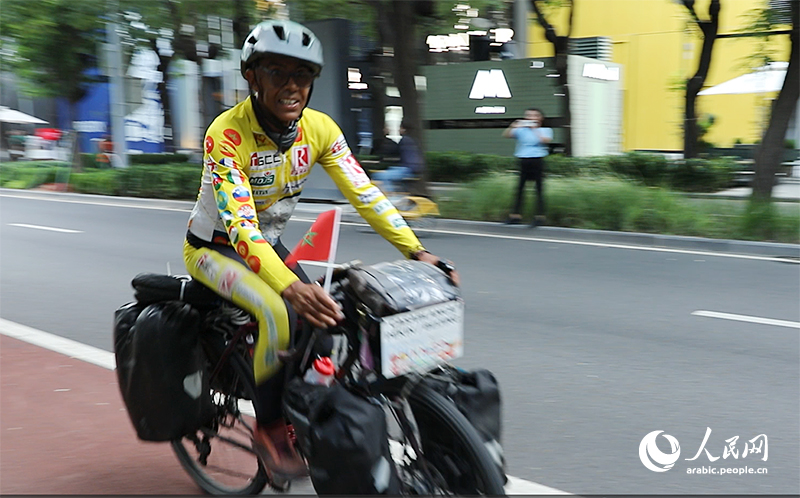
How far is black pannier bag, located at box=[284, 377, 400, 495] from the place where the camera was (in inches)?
97.8

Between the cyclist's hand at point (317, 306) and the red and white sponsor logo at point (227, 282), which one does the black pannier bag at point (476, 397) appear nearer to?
the cyclist's hand at point (317, 306)

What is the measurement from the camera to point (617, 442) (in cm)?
436

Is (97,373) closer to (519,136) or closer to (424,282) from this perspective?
(424,282)

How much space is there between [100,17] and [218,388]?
74.2 feet

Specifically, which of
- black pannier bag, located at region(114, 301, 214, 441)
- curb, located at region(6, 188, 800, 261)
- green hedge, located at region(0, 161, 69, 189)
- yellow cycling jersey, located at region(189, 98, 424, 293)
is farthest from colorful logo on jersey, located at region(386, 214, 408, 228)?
green hedge, located at region(0, 161, 69, 189)

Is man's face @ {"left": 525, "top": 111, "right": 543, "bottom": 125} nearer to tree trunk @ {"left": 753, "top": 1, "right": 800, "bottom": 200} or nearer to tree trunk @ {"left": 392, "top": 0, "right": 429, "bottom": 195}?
tree trunk @ {"left": 392, "top": 0, "right": 429, "bottom": 195}

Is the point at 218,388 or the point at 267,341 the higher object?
the point at 267,341

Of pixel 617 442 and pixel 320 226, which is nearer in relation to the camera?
pixel 320 226

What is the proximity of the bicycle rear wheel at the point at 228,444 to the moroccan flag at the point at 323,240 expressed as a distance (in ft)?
2.04

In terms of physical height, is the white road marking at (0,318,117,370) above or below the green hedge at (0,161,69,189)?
below

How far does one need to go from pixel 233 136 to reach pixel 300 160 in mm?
312

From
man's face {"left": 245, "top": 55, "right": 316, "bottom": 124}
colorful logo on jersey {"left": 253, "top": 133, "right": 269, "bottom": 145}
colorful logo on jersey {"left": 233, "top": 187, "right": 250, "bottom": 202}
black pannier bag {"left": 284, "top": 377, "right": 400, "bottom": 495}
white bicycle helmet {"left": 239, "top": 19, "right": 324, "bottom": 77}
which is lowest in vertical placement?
black pannier bag {"left": 284, "top": 377, "right": 400, "bottom": 495}

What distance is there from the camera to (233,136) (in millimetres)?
3082

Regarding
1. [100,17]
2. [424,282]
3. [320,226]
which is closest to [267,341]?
[320,226]
